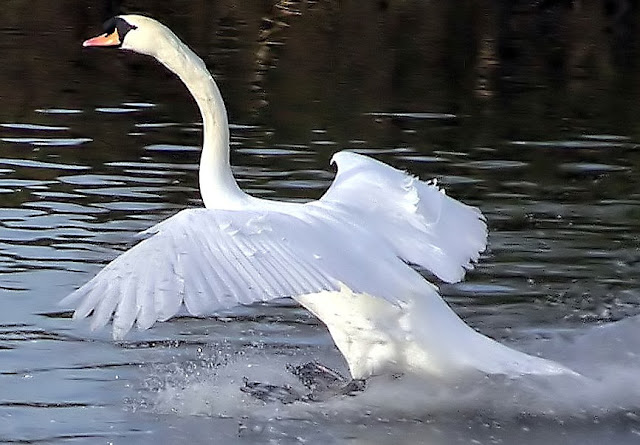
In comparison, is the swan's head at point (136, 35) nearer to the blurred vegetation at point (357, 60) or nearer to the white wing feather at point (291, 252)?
the white wing feather at point (291, 252)

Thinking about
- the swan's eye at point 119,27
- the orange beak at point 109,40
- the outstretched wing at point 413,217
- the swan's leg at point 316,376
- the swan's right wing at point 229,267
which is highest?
the swan's eye at point 119,27

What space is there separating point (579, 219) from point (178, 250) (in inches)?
234

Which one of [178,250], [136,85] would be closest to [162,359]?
[178,250]

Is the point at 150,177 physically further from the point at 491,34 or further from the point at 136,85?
the point at 491,34

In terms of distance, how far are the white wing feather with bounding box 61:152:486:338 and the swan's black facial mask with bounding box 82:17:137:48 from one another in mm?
1272

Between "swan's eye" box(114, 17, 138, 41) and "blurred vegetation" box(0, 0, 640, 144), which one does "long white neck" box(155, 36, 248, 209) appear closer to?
"swan's eye" box(114, 17, 138, 41)

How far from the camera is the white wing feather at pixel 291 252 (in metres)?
5.77

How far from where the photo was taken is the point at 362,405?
7.35 m

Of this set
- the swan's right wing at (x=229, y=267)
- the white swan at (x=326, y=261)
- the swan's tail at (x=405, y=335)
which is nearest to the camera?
the swan's right wing at (x=229, y=267)

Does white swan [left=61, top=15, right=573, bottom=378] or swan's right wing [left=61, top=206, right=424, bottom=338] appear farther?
white swan [left=61, top=15, right=573, bottom=378]

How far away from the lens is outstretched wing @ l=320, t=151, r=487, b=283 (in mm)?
7160

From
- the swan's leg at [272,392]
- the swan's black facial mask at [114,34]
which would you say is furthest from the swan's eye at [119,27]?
the swan's leg at [272,392]

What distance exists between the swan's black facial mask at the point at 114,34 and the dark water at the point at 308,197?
1.51 meters

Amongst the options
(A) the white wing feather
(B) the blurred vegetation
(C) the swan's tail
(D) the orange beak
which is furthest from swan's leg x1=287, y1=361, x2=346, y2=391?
(B) the blurred vegetation
